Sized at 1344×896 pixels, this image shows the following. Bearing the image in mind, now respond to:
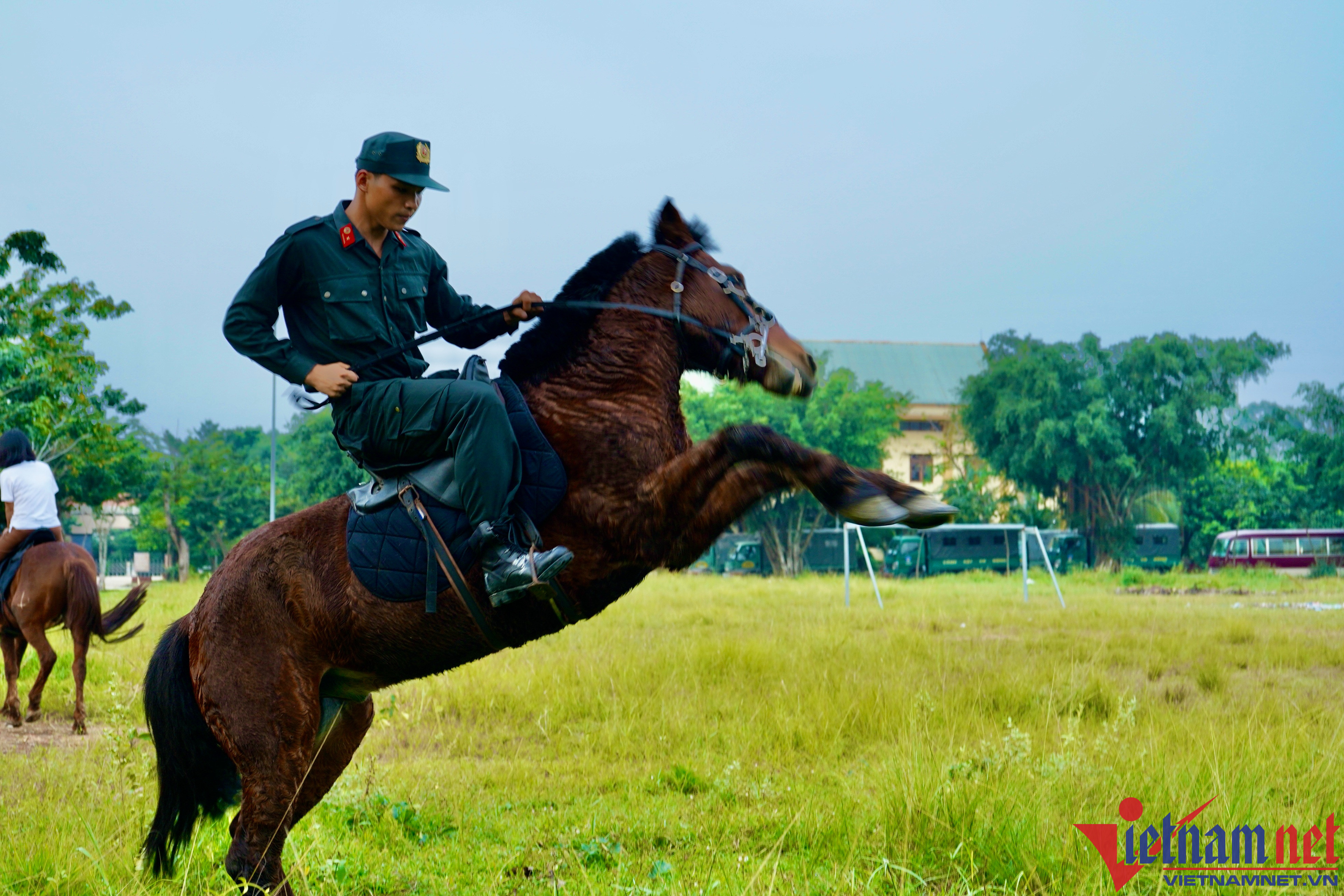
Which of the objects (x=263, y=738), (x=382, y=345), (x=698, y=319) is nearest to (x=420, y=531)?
(x=382, y=345)

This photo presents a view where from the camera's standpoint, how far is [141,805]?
5328mm

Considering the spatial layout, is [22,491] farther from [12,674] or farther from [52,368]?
[52,368]

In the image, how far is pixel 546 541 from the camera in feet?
12.7

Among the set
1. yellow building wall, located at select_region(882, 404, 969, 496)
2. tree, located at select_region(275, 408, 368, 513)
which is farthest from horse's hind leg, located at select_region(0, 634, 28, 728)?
yellow building wall, located at select_region(882, 404, 969, 496)

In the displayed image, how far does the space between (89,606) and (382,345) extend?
7767mm

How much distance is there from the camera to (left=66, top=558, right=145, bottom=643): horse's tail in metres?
9.98

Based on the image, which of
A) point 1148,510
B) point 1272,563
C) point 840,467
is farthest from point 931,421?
point 840,467

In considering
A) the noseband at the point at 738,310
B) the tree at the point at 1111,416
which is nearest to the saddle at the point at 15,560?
the noseband at the point at 738,310

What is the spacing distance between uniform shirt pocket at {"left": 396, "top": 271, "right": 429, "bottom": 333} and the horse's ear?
3.43ft

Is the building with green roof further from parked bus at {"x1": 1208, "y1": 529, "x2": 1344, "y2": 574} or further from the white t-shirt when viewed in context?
the white t-shirt

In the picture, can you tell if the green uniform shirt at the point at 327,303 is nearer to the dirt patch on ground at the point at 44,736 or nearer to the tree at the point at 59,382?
the dirt patch on ground at the point at 44,736

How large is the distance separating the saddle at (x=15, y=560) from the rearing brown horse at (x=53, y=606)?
0.04 metres

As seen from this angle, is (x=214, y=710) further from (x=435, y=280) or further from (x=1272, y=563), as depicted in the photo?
(x=1272, y=563)

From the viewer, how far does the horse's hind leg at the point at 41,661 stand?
9820mm
